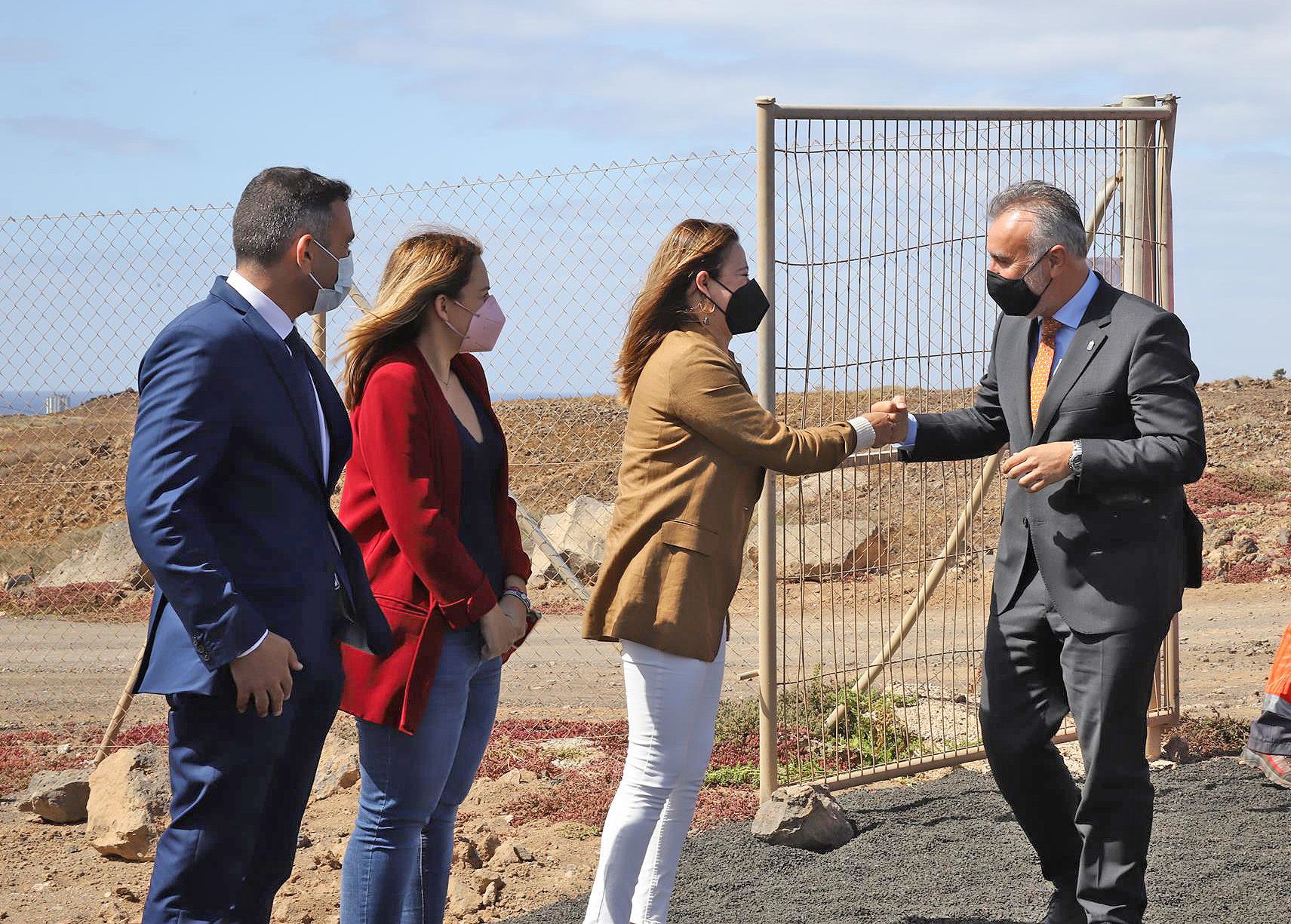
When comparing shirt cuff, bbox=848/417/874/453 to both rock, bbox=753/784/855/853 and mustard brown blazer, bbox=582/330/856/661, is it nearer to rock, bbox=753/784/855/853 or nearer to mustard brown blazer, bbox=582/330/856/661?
mustard brown blazer, bbox=582/330/856/661

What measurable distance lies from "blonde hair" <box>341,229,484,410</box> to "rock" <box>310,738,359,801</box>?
325 cm

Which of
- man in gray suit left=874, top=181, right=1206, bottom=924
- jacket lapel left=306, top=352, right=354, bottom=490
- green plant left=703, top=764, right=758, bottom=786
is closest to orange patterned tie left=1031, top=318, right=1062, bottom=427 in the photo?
man in gray suit left=874, top=181, right=1206, bottom=924

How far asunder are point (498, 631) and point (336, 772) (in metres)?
3.28

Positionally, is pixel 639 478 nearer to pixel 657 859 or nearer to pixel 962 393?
pixel 657 859

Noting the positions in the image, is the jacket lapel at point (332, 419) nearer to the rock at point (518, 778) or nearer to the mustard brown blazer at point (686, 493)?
the mustard brown blazer at point (686, 493)

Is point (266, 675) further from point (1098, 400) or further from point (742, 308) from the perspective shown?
point (1098, 400)

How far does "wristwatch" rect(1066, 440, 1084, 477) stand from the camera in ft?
12.6

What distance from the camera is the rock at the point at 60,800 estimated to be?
6.12 meters

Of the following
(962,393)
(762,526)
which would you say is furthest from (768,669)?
(962,393)

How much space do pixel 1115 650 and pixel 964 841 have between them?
5.78 feet

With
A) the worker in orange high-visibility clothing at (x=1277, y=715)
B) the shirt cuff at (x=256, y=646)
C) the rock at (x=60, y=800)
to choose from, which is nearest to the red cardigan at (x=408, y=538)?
the shirt cuff at (x=256, y=646)

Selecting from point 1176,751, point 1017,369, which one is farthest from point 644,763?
point 1176,751

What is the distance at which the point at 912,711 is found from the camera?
7301mm

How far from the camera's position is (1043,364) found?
4.23m
